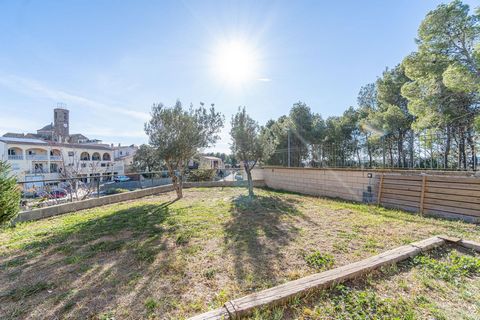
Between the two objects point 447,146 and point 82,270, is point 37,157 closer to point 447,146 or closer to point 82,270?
point 82,270

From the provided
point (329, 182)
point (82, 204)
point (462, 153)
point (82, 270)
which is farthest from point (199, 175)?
point (462, 153)

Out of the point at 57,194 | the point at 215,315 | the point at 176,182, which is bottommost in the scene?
the point at 215,315

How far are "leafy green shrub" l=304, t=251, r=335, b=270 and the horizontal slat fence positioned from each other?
12.8ft

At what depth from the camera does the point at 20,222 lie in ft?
16.3

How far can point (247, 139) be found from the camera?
8492mm

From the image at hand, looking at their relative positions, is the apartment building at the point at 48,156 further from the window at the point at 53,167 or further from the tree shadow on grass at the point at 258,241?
the tree shadow on grass at the point at 258,241

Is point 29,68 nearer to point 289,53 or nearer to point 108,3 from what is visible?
point 108,3

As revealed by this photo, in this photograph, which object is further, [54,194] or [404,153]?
[54,194]

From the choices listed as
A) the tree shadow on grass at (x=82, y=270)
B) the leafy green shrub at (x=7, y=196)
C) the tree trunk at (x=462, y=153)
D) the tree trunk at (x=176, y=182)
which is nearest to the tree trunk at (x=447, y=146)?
the tree trunk at (x=462, y=153)

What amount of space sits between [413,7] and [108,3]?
875 centimetres

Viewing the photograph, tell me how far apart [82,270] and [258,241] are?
7.80ft

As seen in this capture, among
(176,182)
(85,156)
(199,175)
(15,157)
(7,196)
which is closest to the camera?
(7,196)

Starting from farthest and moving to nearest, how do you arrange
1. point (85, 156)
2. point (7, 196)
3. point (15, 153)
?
point (85, 156) → point (15, 153) → point (7, 196)

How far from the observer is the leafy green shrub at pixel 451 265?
220 centimetres
